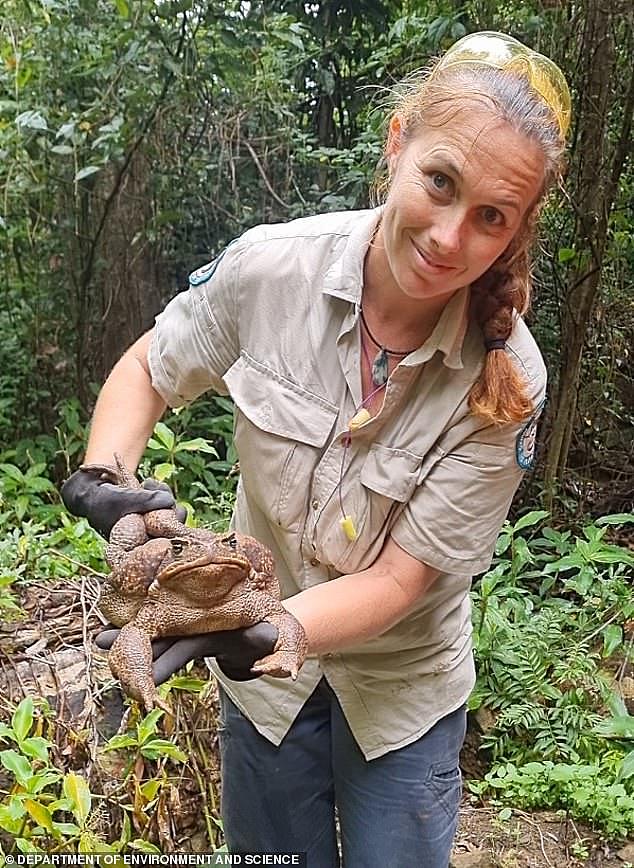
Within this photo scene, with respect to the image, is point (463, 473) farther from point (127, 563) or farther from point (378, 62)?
point (378, 62)

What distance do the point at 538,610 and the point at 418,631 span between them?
198 centimetres

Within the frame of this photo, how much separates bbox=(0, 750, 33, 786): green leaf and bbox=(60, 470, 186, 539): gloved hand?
0.58m

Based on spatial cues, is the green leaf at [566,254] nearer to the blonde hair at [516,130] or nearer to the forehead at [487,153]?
the blonde hair at [516,130]

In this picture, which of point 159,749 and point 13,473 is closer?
point 159,749

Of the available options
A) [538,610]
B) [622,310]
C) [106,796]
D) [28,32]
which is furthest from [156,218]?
[106,796]

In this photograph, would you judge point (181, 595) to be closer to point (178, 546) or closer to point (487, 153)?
point (178, 546)

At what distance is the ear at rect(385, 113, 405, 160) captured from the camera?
1460 mm

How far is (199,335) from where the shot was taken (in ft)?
5.22

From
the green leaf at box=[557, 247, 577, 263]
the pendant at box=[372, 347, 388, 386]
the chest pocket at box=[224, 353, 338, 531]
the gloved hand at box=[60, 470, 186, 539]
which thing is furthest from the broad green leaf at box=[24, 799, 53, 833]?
the green leaf at box=[557, 247, 577, 263]

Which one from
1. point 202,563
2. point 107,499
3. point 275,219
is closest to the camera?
point 202,563

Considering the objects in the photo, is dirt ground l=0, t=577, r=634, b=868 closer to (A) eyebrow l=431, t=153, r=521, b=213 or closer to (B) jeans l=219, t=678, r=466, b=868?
(B) jeans l=219, t=678, r=466, b=868

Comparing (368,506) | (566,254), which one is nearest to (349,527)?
(368,506)

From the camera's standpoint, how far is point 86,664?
8.13ft

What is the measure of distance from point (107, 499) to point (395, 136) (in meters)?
0.75
